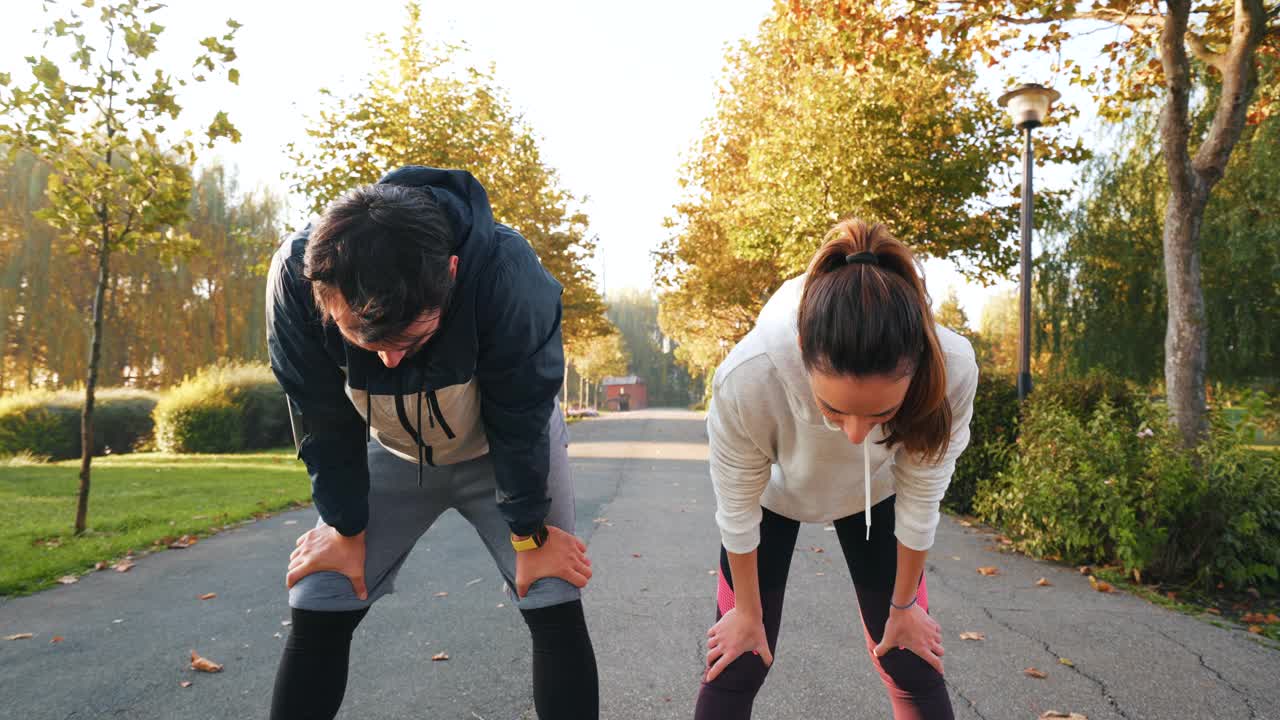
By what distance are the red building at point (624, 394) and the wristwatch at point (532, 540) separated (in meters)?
77.6

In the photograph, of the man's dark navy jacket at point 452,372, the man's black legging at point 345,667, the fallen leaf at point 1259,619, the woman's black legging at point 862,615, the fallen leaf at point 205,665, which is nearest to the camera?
the man's dark navy jacket at point 452,372

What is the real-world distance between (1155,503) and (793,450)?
14.4ft

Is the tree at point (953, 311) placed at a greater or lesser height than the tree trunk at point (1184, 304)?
greater

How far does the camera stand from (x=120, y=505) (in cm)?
817

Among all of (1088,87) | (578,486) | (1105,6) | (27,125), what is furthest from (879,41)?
(27,125)

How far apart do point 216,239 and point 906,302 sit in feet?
92.7

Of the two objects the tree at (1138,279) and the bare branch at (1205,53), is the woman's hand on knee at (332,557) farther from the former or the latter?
the tree at (1138,279)

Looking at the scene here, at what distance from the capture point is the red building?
268 ft

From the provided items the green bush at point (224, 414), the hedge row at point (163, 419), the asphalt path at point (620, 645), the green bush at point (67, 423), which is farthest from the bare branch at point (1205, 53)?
the green bush at point (67, 423)

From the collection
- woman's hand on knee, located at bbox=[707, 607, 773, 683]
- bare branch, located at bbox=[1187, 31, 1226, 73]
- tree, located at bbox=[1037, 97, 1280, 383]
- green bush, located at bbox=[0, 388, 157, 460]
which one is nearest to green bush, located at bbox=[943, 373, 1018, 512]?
bare branch, located at bbox=[1187, 31, 1226, 73]

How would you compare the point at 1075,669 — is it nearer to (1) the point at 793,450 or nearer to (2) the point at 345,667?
(1) the point at 793,450

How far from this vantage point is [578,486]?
32.9ft

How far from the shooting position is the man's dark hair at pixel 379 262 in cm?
146

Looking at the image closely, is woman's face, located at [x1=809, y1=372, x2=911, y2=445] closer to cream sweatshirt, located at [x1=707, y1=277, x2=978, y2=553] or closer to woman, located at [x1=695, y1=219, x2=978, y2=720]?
woman, located at [x1=695, y1=219, x2=978, y2=720]
